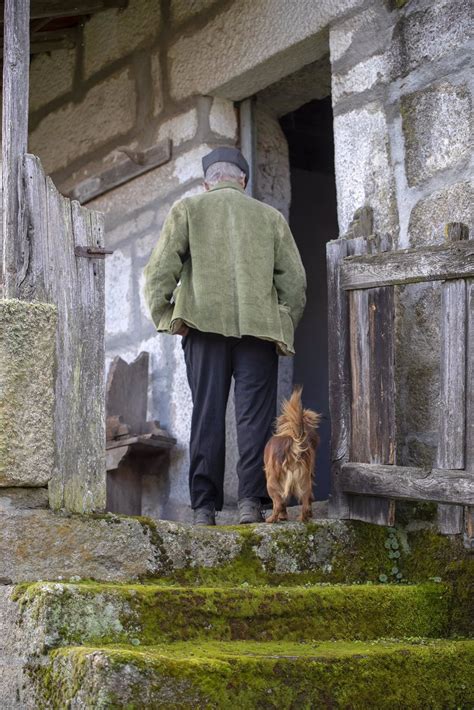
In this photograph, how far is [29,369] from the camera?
13.2ft

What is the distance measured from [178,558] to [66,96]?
167 inches

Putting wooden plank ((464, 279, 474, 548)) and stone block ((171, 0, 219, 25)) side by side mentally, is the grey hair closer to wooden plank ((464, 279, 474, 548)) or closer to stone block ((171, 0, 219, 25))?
stone block ((171, 0, 219, 25))

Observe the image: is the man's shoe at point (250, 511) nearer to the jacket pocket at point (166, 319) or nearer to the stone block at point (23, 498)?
the jacket pocket at point (166, 319)

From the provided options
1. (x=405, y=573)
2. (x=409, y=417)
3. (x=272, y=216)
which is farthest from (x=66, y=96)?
(x=405, y=573)

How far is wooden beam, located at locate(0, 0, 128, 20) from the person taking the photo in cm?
643

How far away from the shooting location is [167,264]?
524 centimetres

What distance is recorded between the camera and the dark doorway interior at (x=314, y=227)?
794 centimetres

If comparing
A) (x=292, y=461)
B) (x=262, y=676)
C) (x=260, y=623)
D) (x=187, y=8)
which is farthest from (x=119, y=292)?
(x=262, y=676)

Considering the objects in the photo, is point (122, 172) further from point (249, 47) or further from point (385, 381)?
point (385, 381)

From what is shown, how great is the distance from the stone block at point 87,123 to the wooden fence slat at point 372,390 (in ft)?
8.99

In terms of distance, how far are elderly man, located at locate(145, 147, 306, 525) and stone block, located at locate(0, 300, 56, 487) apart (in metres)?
1.18

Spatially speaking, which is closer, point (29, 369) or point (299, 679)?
point (299, 679)

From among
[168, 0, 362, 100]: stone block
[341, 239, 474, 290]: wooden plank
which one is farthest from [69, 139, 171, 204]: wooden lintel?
[341, 239, 474, 290]: wooden plank

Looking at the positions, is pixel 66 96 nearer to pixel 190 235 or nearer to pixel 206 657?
pixel 190 235
